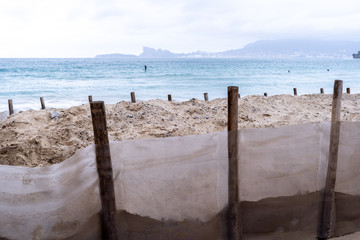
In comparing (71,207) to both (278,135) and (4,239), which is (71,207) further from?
(278,135)

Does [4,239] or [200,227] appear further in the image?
[200,227]

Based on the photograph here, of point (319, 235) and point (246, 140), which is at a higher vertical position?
point (246, 140)

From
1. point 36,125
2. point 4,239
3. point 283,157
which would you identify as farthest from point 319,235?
point 36,125

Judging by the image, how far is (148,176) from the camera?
361cm

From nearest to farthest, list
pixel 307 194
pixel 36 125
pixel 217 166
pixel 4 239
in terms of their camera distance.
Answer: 1. pixel 4 239
2. pixel 217 166
3. pixel 307 194
4. pixel 36 125

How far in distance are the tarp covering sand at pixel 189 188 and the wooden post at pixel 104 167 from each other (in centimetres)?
7

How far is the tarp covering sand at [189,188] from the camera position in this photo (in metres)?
3.35

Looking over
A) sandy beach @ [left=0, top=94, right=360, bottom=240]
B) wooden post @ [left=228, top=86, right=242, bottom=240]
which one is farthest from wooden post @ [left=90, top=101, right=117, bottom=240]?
sandy beach @ [left=0, top=94, right=360, bottom=240]

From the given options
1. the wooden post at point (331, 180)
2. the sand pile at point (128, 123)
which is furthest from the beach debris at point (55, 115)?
the wooden post at point (331, 180)

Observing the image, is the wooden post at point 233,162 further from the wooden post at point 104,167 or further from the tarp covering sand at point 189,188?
the wooden post at point 104,167

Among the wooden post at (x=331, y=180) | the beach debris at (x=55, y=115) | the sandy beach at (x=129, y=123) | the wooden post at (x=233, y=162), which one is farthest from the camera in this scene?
the beach debris at (x=55, y=115)

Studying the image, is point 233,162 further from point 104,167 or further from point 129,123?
point 129,123

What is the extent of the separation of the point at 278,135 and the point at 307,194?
104 centimetres

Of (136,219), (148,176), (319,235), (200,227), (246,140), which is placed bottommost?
(319,235)
